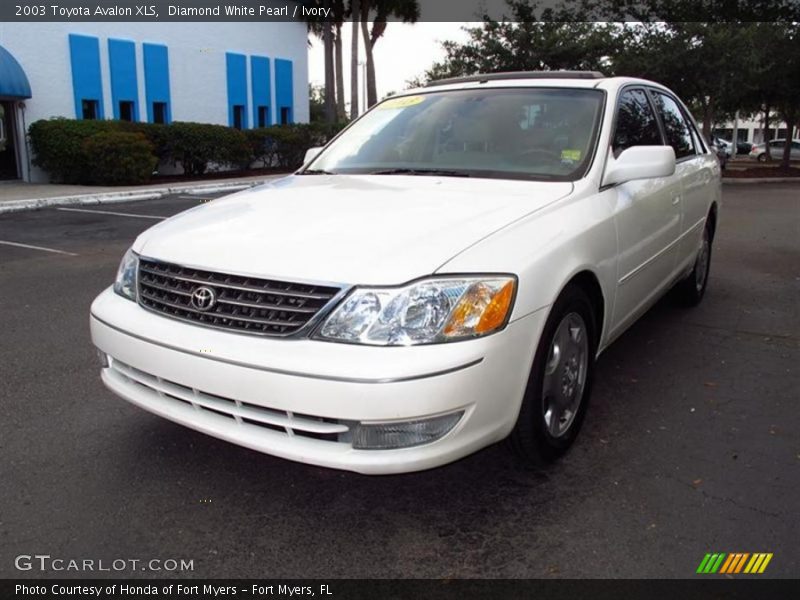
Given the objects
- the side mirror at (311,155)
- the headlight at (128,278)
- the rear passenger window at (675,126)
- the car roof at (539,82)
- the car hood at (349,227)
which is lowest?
the headlight at (128,278)

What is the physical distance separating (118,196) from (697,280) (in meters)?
12.3

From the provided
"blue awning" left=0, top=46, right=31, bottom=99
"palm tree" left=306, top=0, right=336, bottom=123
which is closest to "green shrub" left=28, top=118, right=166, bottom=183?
"blue awning" left=0, top=46, right=31, bottom=99

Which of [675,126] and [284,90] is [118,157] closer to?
[284,90]

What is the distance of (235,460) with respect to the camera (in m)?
3.21

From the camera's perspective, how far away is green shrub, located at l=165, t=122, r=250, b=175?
19.5 meters

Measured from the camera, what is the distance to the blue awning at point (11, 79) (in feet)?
53.2

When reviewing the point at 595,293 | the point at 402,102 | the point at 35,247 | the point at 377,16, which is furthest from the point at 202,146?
the point at 595,293

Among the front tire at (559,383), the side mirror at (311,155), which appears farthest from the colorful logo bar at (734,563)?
the side mirror at (311,155)

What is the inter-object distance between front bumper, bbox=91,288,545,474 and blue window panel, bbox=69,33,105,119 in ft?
61.4

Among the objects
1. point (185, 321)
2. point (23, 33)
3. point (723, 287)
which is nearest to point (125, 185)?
point (23, 33)

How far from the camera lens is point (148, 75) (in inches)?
819

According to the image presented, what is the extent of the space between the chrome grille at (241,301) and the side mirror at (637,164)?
5.64 ft

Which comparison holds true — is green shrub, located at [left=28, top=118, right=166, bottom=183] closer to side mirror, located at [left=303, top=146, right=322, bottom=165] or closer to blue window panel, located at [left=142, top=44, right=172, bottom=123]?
blue window panel, located at [left=142, top=44, right=172, bottom=123]

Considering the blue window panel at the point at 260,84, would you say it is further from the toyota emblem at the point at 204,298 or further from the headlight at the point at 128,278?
the toyota emblem at the point at 204,298
